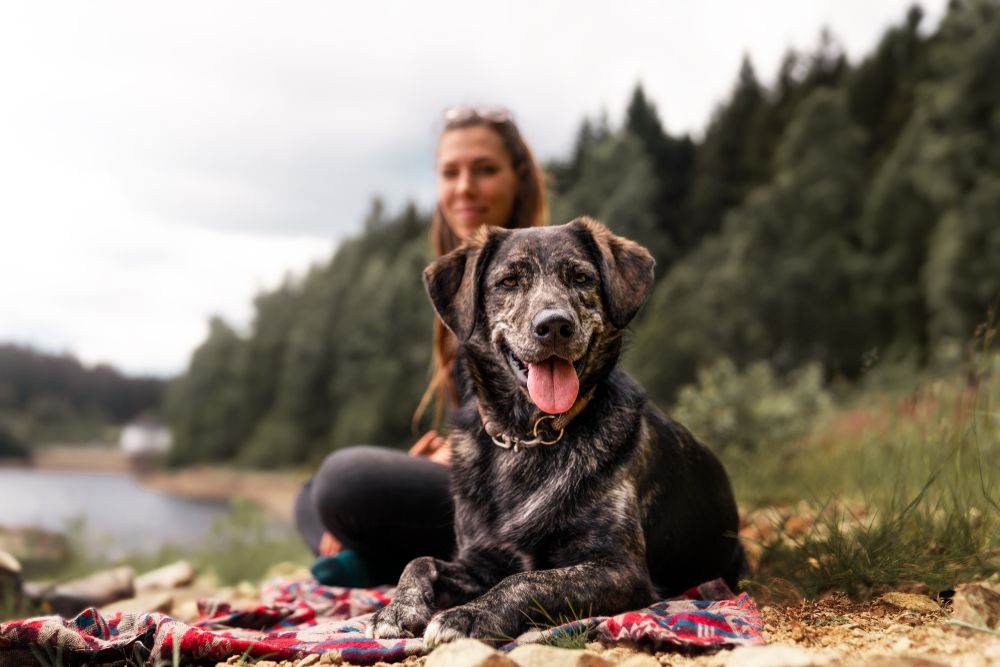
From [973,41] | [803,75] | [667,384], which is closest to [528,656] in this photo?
[667,384]

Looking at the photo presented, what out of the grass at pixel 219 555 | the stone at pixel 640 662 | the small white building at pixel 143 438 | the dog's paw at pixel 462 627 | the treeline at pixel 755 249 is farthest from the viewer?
the small white building at pixel 143 438

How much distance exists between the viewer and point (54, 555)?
9.80m

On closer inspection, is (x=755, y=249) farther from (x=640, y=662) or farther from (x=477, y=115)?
(x=640, y=662)

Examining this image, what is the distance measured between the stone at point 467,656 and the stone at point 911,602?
1684 mm

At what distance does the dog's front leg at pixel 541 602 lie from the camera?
275 centimetres

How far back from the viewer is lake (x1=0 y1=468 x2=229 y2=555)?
35.3ft

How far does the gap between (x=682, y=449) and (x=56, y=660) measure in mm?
2524

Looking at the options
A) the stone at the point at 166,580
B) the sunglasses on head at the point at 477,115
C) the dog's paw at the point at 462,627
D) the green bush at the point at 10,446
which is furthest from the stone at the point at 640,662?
the green bush at the point at 10,446

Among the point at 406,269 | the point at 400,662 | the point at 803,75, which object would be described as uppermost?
the point at 803,75

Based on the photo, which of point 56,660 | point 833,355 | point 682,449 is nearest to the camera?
point 56,660

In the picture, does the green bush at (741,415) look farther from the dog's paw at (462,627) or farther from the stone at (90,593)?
the dog's paw at (462,627)

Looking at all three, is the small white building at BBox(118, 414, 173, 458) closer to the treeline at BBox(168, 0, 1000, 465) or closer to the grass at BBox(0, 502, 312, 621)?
the treeline at BBox(168, 0, 1000, 465)

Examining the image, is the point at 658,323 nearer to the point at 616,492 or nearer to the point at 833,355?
the point at 833,355

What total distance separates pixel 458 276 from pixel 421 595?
4.37ft
